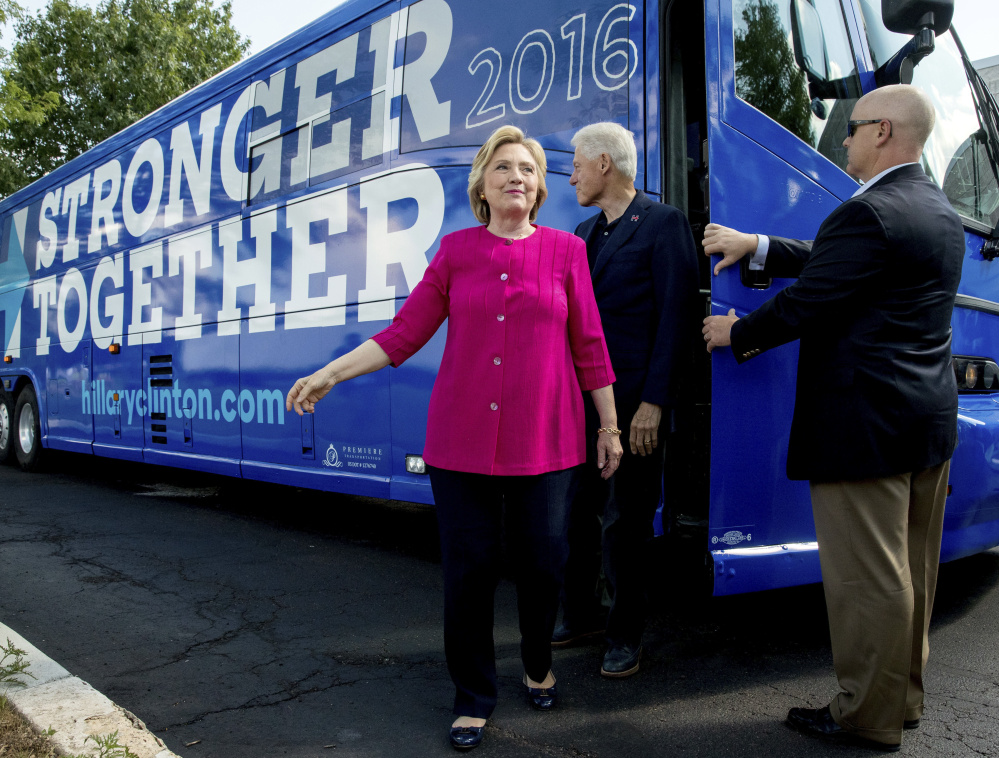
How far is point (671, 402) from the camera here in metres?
2.86

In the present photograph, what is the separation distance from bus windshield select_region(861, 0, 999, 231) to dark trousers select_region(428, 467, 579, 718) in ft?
7.97

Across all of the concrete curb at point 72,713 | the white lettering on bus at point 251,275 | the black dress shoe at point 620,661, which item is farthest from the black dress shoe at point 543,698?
the white lettering on bus at point 251,275

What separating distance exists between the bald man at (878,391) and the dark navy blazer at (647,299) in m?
0.43

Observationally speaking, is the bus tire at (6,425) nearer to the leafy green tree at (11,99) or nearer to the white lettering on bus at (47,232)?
the white lettering on bus at (47,232)

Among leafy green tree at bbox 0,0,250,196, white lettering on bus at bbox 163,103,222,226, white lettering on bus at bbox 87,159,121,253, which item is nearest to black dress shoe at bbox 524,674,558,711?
white lettering on bus at bbox 163,103,222,226

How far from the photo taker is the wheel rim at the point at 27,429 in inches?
374

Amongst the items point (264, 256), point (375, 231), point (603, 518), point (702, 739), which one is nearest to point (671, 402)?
point (603, 518)

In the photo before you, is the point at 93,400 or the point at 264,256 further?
the point at 93,400

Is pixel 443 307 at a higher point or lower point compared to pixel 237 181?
lower

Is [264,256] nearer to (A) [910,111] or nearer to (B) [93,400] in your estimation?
(B) [93,400]

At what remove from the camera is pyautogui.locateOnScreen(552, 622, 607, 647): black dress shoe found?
3.35 m

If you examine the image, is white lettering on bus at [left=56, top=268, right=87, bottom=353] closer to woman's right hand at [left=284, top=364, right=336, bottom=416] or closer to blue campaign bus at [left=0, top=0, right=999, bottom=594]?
blue campaign bus at [left=0, top=0, right=999, bottom=594]

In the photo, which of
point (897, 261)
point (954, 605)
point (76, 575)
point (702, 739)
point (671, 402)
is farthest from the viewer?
point (76, 575)

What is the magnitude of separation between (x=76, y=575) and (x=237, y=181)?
285 centimetres
